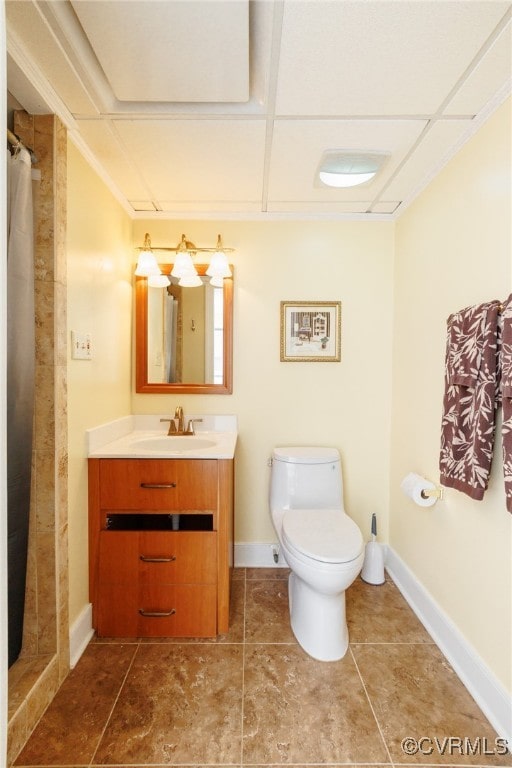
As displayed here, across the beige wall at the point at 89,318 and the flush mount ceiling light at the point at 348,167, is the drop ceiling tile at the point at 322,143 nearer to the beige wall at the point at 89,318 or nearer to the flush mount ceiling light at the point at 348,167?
the flush mount ceiling light at the point at 348,167

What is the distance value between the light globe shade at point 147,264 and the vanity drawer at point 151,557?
1.41 m

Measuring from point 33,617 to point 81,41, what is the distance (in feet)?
6.49

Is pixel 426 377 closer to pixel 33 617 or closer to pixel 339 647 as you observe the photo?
pixel 339 647

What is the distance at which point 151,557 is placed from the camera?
165cm

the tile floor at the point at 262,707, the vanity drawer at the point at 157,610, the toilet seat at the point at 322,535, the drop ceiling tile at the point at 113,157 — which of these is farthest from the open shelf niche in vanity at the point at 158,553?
the drop ceiling tile at the point at 113,157

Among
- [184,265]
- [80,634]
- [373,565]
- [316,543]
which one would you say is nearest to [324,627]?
[316,543]

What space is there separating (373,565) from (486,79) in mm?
2265

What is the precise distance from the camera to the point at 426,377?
1.79 meters

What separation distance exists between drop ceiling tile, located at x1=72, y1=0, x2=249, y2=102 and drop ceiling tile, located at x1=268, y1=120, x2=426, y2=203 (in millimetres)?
292

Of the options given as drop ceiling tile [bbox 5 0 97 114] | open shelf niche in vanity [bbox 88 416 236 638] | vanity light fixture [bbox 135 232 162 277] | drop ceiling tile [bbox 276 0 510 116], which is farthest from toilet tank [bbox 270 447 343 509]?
drop ceiling tile [bbox 5 0 97 114]

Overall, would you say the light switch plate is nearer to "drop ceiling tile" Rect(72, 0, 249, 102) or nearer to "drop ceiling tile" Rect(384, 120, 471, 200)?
"drop ceiling tile" Rect(72, 0, 249, 102)

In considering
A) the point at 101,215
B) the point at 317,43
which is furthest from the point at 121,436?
the point at 317,43

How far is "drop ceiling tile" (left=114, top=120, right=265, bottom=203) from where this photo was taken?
141 centimetres

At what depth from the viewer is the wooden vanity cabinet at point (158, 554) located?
1.65 metres
